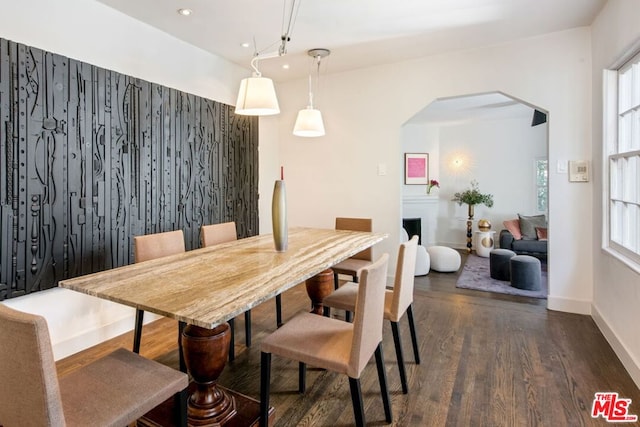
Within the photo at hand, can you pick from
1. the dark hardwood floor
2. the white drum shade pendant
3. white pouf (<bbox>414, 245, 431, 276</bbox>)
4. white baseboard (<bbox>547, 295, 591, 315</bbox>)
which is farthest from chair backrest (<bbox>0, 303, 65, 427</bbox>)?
white pouf (<bbox>414, 245, 431, 276</bbox>)

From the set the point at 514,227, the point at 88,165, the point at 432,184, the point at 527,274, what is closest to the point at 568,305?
the point at 527,274

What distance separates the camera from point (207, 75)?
360cm

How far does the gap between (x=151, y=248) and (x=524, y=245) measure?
216 inches

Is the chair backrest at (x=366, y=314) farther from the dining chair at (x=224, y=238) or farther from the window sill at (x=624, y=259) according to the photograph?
the window sill at (x=624, y=259)

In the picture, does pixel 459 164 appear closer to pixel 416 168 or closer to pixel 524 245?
pixel 416 168

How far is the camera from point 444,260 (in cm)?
482

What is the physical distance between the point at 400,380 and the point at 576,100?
2877 mm

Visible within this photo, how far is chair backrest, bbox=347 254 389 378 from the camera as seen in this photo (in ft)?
4.64

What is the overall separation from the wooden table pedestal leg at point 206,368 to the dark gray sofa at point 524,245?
17.6 feet

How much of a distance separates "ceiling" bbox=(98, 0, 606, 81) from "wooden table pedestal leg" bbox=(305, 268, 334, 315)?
6.60 ft

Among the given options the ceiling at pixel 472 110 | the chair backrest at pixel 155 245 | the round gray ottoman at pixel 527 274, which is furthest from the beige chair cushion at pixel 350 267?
the ceiling at pixel 472 110

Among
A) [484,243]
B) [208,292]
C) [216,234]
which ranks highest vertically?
[216,234]

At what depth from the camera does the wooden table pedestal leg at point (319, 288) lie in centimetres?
242

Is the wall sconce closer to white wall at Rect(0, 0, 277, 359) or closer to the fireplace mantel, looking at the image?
the fireplace mantel
